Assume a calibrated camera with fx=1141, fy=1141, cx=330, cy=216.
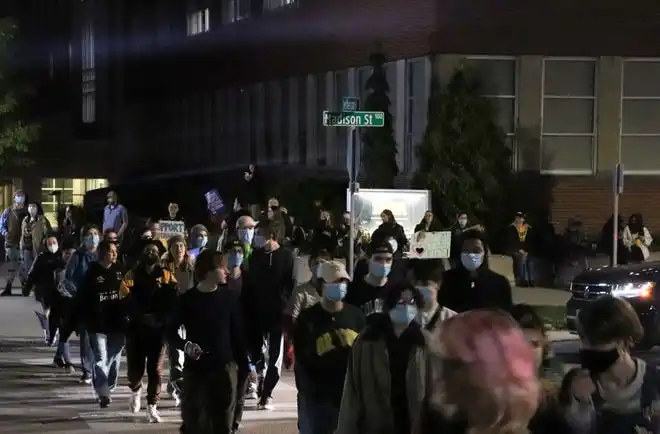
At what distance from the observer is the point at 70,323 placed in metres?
11.6

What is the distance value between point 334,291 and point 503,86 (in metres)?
19.9

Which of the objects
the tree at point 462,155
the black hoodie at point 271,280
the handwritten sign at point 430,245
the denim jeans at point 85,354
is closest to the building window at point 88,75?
the tree at point 462,155

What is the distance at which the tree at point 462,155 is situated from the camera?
23.8 metres

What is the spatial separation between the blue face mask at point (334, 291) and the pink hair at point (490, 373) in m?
4.05

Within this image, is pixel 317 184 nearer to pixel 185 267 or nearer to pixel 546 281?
pixel 546 281

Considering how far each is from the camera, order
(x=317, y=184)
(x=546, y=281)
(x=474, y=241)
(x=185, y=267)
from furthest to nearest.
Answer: (x=317, y=184), (x=546, y=281), (x=185, y=267), (x=474, y=241)

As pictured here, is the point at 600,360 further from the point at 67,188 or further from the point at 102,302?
the point at 67,188

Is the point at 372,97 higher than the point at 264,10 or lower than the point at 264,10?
lower

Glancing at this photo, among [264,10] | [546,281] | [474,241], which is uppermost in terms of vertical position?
[264,10]

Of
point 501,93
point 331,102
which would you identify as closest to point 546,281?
point 501,93

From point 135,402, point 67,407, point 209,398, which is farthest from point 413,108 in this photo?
point 209,398

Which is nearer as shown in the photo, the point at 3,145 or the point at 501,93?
the point at 501,93

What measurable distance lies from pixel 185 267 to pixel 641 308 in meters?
7.12

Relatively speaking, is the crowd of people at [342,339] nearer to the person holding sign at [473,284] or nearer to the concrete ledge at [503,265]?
the person holding sign at [473,284]
